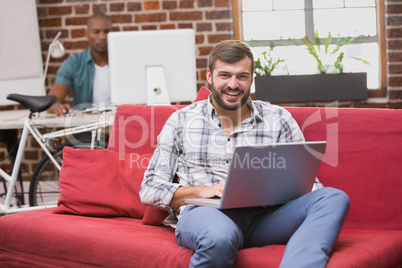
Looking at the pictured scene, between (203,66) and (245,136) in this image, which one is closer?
(245,136)

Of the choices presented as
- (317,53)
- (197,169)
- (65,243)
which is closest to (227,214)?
(197,169)

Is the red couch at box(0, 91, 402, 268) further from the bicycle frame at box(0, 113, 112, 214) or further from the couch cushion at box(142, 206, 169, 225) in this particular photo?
the bicycle frame at box(0, 113, 112, 214)

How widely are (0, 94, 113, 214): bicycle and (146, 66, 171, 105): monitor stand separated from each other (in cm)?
31

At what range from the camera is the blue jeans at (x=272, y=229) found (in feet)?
5.64

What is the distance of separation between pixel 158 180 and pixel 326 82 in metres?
2.83

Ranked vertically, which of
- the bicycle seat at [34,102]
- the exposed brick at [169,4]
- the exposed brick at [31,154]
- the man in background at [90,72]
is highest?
the exposed brick at [169,4]

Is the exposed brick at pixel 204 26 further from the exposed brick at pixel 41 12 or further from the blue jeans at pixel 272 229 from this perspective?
the blue jeans at pixel 272 229

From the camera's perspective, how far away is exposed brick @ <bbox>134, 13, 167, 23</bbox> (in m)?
4.72

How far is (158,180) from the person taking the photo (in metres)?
2.12

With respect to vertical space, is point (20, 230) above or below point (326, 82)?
below

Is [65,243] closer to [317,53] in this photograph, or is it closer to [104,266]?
[104,266]

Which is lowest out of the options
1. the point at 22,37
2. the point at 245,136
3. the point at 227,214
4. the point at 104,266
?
the point at 104,266

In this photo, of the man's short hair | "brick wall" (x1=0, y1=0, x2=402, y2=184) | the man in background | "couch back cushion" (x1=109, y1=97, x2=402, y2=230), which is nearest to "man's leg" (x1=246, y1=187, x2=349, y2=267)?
"couch back cushion" (x1=109, y1=97, x2=402, y2=230)

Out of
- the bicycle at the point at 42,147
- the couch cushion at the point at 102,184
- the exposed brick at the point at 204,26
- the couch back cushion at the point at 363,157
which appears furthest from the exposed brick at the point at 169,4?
the couch back cushion at the point at 363,157
